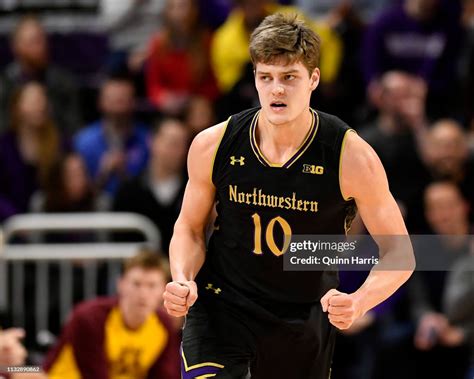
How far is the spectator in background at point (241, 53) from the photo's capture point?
10.3 m

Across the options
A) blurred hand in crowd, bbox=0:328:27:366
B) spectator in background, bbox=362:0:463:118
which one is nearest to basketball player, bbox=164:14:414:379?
blurred hand in crowd, bbox=0:328:27:366

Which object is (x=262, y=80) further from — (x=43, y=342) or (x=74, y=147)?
(x=74, y=147)

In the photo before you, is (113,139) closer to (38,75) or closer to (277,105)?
(38,75)

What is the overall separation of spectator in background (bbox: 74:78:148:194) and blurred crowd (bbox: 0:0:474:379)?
0.01 m

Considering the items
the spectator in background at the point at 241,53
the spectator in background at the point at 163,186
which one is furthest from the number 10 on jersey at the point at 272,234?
the spectator in background at the point at 241,53

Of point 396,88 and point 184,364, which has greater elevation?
point 396,88

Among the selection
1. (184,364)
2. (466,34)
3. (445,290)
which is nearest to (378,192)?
(184,364)

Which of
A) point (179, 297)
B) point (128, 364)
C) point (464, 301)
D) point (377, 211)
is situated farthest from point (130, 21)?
point (179, 297)

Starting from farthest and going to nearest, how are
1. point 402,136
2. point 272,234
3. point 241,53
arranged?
1. point 241,53
2. point 402,136
3. point 272,234

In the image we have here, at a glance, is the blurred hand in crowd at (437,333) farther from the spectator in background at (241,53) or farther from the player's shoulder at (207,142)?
the player's shoulder at (207,142)

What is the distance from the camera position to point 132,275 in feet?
26.0

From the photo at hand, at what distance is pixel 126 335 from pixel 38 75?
3.84 m

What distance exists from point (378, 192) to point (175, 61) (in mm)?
5888

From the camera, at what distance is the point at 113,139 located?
10.6 m
